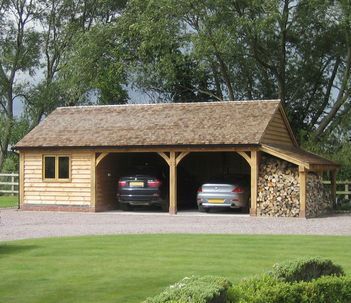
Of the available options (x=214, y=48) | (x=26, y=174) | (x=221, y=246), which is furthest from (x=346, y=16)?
(x=221, y=246)

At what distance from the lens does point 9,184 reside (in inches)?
1423

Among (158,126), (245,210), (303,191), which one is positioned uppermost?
(158,126)

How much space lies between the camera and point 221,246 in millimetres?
13742

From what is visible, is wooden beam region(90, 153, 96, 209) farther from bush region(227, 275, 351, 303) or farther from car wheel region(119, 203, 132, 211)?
bush region(227, 275, 351, 303)

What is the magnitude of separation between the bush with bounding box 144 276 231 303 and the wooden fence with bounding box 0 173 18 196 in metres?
30.7

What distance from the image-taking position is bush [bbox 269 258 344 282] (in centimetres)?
712

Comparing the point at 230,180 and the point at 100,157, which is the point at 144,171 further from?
the point at 230,180

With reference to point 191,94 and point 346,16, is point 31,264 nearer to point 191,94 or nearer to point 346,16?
point 346,16

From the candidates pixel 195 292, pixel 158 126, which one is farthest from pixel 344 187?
pixel 195 292

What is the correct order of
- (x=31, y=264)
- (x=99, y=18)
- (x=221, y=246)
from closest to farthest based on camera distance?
(x=31, y=264), (x=221, y=246), (x=99, y=18)

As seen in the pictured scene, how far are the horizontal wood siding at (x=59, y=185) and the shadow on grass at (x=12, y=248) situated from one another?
37.1 feet

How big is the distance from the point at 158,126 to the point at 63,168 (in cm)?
394

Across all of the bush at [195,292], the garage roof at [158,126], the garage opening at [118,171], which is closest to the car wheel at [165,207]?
the garage opening at [118,171]

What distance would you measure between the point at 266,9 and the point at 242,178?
32.0ft
